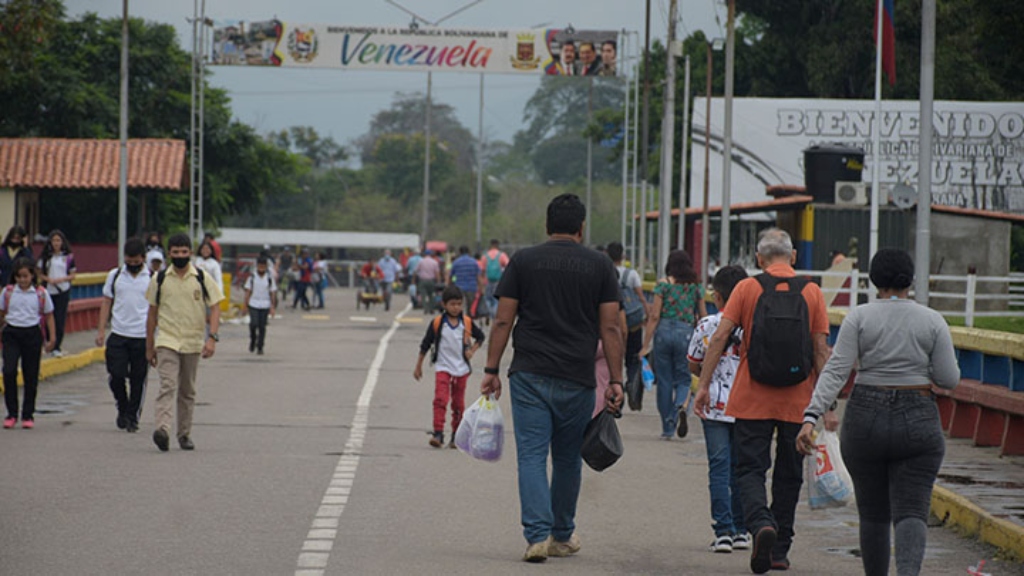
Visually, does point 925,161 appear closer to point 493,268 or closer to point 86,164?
point 493,268

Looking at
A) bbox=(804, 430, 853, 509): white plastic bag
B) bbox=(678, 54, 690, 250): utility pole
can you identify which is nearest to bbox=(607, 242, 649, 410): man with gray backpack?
bbox=(804, 430, 853, 509): white plastic bag

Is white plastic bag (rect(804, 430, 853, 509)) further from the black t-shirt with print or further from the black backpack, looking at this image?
the black t-shirt with print

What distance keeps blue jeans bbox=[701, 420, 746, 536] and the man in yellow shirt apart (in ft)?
18.3

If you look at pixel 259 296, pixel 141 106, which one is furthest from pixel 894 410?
pixel 141 106

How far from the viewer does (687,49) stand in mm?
70875

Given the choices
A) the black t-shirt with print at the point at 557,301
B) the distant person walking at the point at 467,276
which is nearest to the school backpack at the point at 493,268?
the distant person walking at the point at 467,276

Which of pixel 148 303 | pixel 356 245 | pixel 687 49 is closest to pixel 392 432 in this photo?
pixel 148 303

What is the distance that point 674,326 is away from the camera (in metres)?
15.3

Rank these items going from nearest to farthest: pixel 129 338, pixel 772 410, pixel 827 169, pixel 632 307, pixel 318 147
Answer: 1. pixel 772 410
2. pixel 129 338
3. pixel 632 307
4. pixel 827 169
5. pixel 318 147

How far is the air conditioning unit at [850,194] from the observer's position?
40.7 m

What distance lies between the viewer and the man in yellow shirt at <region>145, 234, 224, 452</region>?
13.5 m

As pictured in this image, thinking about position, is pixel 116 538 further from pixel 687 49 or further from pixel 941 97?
pixel 687 49

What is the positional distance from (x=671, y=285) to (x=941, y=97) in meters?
51.9

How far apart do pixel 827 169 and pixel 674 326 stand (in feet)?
94.8
